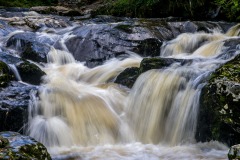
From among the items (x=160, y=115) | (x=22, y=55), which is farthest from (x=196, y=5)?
(x=160, y=115)

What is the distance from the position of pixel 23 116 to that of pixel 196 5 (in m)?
8.17

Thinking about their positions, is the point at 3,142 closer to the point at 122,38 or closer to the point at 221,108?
the point at 221,108

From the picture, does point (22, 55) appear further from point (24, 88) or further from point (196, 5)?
point (196, 5)

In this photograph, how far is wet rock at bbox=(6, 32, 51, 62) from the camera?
31.0 feet

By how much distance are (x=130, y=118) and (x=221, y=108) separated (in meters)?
1.86

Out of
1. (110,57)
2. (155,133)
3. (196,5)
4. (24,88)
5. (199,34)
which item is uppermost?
(196,5)

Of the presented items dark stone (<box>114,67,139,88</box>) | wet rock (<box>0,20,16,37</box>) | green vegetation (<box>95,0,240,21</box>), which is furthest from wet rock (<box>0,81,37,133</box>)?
green vegetation (<box>95,0,240,21</box>)

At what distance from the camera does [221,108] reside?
518 centimetres

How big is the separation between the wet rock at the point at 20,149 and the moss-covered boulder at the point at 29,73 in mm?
3347

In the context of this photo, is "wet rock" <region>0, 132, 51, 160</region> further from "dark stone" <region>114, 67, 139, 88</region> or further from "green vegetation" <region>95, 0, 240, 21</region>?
"green vegetation" <region>95, 0, 240, 21</region>

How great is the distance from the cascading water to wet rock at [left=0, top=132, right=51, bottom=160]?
43.3 inches

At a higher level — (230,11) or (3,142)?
(230,11)

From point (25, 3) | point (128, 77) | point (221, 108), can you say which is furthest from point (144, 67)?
point (25, 3)

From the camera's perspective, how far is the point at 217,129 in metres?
5.29
